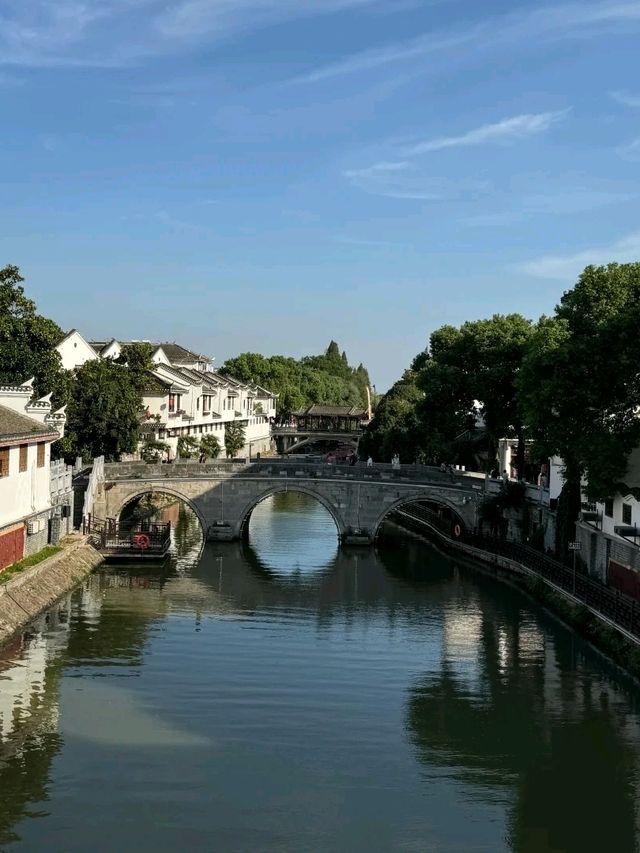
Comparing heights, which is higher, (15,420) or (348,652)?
(15,420)

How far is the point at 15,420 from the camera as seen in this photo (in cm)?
4447

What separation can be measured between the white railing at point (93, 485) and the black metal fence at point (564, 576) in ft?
75.7

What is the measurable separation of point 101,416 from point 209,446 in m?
28.0

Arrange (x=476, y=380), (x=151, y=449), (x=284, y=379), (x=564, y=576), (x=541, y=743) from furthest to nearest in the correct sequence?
(x=284, y=379), (x=151, y=449), (x=476, y=380), (x=564, y=576), (x=541, y=743)

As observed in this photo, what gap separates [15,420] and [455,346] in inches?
1221

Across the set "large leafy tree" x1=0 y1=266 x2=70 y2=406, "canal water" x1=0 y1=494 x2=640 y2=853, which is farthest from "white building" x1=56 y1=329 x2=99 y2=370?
"canal water" x1=0 y1=494 x2=640 y2=853

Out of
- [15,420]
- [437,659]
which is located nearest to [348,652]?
[437,659]

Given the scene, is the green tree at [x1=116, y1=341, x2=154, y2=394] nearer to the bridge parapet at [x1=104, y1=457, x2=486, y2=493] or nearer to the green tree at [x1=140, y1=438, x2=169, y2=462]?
the green tree at [x1=140, y1=438, x2=169, y2=462]

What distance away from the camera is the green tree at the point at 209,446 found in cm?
9288

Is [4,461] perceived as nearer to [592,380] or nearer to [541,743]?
[592,380]

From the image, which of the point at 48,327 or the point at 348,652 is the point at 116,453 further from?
the point at 348,652

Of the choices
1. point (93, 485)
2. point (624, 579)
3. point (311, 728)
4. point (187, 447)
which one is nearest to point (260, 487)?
point (93, 485)

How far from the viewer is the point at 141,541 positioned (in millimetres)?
56312

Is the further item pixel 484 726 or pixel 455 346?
pixel 455 346
